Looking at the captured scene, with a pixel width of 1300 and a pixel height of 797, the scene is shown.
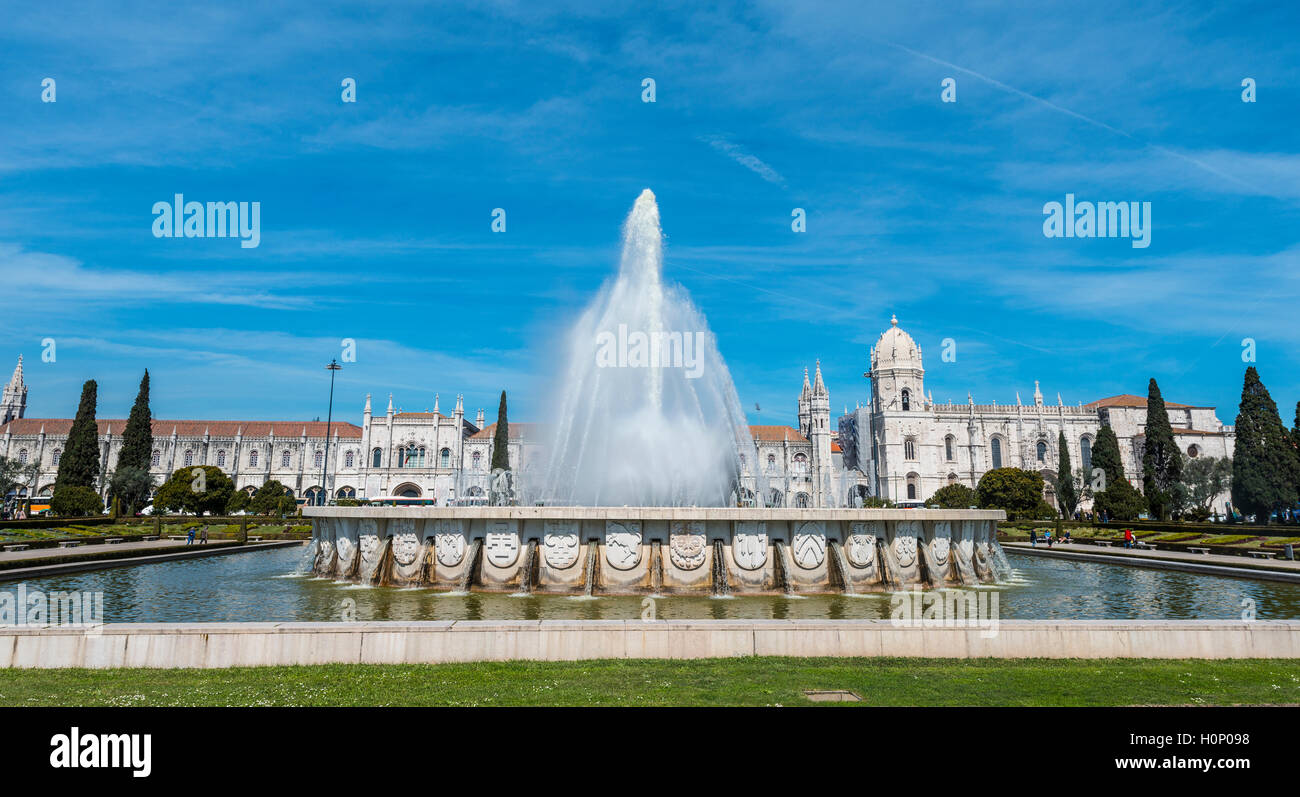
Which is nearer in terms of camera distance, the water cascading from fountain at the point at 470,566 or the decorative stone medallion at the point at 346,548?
the water cascading from fountain at the point at 470,566

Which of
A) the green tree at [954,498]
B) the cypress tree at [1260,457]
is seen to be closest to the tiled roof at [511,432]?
the green tree at [954,498]

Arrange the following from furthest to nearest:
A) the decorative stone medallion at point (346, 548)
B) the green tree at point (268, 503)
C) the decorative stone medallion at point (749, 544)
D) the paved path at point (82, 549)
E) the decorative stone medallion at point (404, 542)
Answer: the green tree at point (268, 503) → the paved path at point (82, 549) → the decorative stone medallion at point (346, 548) → the decorative stone medallion at point (404, 542) → the decorative stone medallion at point (749, 544)

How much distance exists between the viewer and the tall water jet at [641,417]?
19.6 metres

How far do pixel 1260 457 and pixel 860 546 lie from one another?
5364 centimetres

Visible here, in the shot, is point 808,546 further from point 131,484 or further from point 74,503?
point 131,484

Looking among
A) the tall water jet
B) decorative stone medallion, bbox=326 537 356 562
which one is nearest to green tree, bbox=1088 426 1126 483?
the tall water jet

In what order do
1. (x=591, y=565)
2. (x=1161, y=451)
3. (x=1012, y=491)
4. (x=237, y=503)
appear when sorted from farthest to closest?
1. (x=1012, y=491)
2. (x=1161, y=451)
3. (x=237, y=503)
4. (x=591, y=565)

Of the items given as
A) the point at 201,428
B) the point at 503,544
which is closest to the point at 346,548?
the point at 503,544

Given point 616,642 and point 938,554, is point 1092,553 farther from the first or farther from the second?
point 616,642

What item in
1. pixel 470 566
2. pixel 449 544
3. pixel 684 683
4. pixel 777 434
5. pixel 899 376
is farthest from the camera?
pixel 777 434

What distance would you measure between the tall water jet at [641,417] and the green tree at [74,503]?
39291mm

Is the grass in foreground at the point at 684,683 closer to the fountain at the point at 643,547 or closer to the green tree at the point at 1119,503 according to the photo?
the fountain at the point at 643,547

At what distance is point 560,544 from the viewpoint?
12.1 metres
